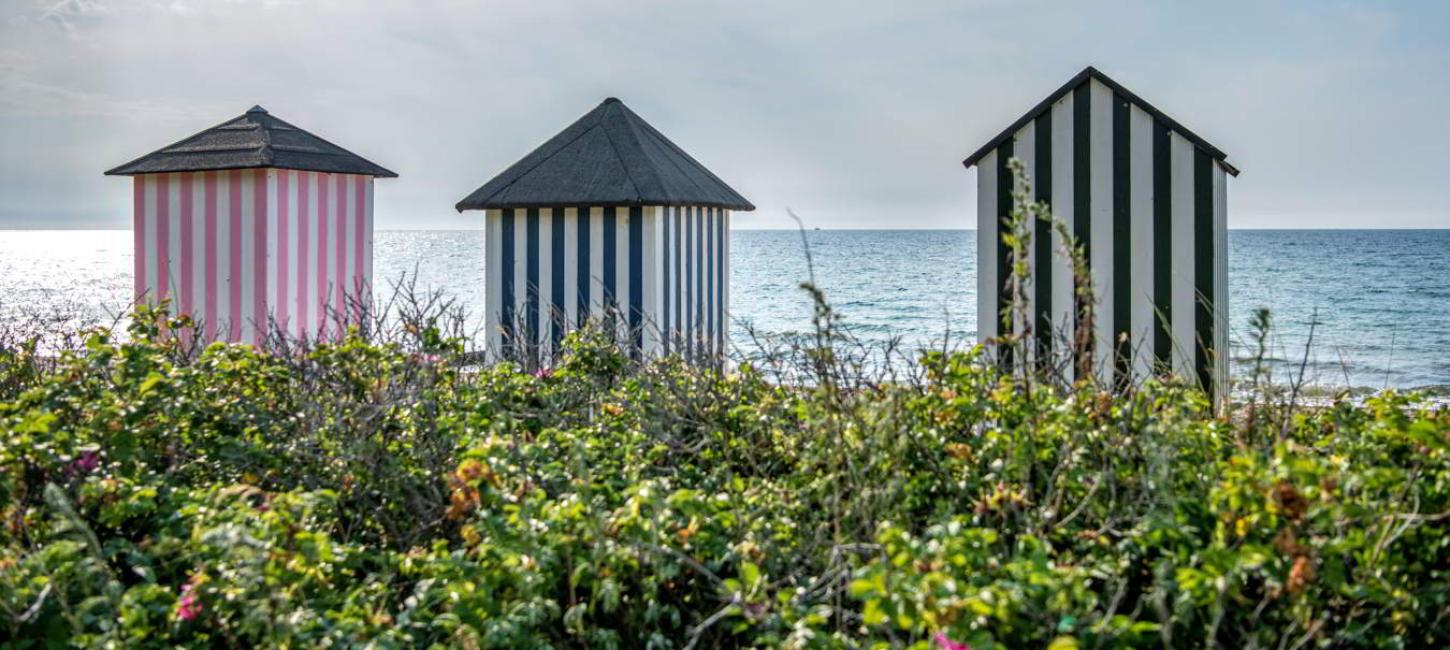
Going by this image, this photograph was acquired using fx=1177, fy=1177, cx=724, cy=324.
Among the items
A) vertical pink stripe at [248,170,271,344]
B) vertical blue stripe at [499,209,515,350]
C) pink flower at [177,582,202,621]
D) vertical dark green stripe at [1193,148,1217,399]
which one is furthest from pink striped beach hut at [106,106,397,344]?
pink flower at [177,582,202,621]

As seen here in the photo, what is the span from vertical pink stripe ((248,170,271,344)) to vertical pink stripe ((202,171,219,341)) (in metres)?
0.29

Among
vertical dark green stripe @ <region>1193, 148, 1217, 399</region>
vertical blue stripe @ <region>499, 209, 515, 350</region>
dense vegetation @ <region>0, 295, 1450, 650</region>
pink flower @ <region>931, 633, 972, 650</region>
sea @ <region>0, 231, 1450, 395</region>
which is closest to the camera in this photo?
pink flower @ <region>931, 633, 972, 650</region>

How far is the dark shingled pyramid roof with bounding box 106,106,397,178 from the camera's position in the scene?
763 cm

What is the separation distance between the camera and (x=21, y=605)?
2.33 metres

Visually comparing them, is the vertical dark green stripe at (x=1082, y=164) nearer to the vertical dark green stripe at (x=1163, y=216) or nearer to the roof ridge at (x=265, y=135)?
the vertical dark green stripe at (x=1163, y=216)

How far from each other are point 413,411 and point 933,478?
141 centimetres

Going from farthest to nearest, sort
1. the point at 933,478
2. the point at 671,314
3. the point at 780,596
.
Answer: the point at 671,314, the point at 933,478, the point at 780,596

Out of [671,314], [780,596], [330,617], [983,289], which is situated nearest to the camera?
[780,596]

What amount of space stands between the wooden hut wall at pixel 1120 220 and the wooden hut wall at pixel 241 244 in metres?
4.17

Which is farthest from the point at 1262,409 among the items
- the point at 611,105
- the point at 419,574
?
the point at 611,105

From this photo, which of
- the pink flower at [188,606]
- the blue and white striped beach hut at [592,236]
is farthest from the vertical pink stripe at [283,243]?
the pink flower at [188,606]

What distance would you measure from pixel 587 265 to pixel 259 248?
2248 millimetres

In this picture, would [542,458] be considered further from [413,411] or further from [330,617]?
[330,617]

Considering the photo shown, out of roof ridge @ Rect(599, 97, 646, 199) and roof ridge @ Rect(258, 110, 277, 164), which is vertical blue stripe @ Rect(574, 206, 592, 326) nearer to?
roof ridge @ Rect(599, 97, 646, 199)
